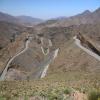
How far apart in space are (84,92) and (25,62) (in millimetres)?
40709

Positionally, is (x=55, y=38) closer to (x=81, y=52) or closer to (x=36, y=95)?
(x=81, y=52)

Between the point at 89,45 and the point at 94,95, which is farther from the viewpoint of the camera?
the point at 89,45

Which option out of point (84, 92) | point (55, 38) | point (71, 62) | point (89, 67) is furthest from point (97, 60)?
point (55, 38)

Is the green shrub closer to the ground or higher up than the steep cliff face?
closer to the ground

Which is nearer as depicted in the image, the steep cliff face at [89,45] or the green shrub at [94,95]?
the green shrub at [94,95]

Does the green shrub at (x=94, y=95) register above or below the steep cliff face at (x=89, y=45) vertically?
below

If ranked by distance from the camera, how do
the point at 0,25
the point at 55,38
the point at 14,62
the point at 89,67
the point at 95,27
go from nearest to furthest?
the point at 89,67, the point at 14,62, the point at 55,38, the point at 95,27, the point at 0,25

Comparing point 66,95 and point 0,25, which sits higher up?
point 0,25

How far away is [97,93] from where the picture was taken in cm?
871

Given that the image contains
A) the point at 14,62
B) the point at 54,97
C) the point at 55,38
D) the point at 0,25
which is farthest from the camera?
the point at 0,25

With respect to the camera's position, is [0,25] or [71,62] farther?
[0,25]

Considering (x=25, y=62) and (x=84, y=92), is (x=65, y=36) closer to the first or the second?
(x=25, y=62)

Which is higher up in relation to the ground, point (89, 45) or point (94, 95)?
point (89, 45)

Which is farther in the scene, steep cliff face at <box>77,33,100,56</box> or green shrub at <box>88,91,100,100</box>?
steep cliff face at <box>77,33,100,56</box>
